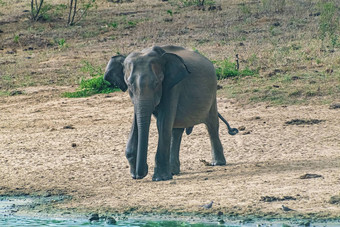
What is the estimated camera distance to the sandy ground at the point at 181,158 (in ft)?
24.9

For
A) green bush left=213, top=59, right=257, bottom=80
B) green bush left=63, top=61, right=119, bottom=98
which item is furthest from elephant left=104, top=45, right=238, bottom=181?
green bush left=63, top=61, right=119, bottom=98

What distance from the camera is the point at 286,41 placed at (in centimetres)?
1703

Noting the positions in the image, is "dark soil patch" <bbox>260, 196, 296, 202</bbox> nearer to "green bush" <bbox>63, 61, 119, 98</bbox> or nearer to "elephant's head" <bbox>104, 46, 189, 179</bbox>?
"elephant's head" <bbox>104, 46, 189, 179</bbox>

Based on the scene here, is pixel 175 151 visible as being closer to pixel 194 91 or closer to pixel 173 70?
pixel 194 91

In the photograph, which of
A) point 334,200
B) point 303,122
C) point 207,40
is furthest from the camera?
point 207,40

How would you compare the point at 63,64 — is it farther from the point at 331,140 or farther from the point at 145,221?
the point at 145,221

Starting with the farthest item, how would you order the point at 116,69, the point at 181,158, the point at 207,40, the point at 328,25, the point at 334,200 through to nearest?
the point at 207,40 → the point at 328,25 → the point at 181,158 → the point at 116,69 → the point at 334,200

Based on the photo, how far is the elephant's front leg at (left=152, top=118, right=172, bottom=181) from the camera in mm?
8320

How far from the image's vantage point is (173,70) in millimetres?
8281

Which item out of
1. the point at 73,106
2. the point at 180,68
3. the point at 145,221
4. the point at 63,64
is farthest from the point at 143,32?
the point at 145,221

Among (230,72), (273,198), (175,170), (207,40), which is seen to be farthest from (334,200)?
(207,40)

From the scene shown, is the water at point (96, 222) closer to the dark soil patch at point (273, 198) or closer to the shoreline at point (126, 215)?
the shoreline at point (126, 215)

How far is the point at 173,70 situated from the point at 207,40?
10.2m

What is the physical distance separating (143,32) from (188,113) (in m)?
11.5
